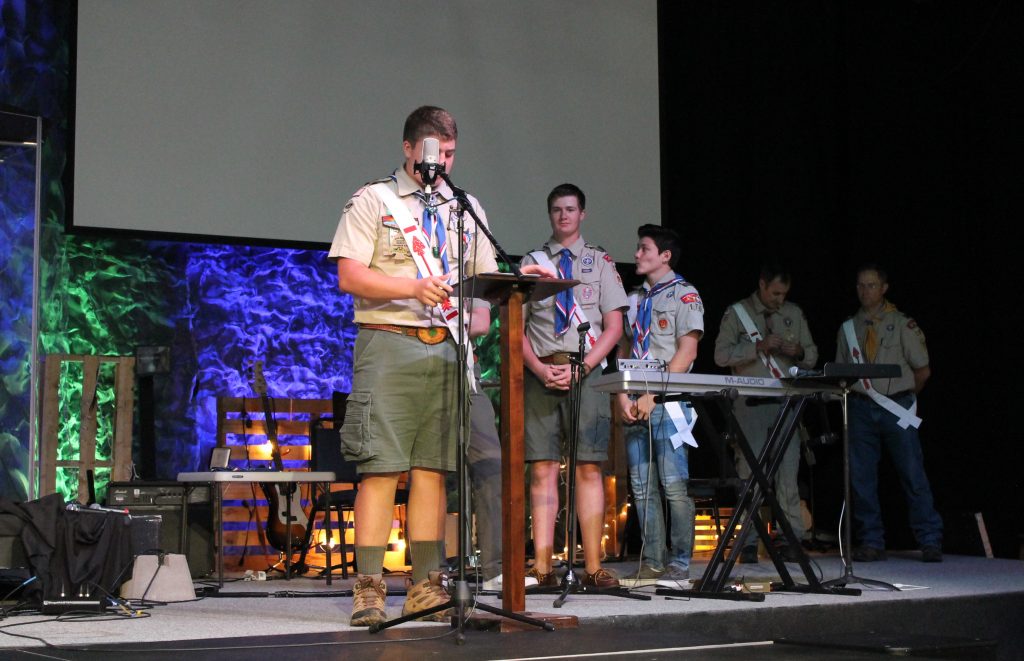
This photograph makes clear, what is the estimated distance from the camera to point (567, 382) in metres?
4.50

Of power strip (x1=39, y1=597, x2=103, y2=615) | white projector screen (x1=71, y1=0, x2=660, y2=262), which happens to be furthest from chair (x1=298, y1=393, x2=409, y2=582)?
power strip (x1=39, y1=597, x2=103, y2=615)

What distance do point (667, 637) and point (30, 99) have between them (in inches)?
214

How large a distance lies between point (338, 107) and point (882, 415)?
367 centimetres

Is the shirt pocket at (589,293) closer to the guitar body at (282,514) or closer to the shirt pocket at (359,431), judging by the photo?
the shirt pocket at (359,431)

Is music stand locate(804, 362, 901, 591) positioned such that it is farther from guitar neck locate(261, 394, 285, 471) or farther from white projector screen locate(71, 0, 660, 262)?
guitar neck locate(261, 394, 285, 471)

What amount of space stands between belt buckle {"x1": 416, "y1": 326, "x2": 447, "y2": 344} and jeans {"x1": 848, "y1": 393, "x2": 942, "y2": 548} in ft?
12.2

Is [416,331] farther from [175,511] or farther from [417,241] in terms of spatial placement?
[175,511]

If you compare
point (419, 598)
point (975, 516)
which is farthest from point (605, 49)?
point (419, 598)

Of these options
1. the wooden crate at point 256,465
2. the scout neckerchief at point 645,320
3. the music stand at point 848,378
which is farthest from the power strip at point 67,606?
the music stand at point 848,378

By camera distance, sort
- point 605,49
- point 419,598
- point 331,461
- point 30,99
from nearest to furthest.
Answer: point 419,598 → point 331,461 → point 30,99 → point 605,49

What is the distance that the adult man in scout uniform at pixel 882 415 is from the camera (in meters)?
6.20

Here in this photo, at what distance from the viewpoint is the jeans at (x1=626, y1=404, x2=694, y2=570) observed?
4.81m

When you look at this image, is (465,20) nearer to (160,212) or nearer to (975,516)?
(160,212)

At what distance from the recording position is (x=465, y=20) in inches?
269
